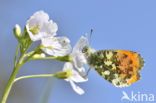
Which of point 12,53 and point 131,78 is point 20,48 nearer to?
point 131,78

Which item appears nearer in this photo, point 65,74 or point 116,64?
point 65,74

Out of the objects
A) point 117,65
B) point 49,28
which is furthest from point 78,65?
point 117,65

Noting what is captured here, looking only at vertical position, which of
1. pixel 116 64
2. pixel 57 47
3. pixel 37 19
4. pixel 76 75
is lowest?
pixel 116 64

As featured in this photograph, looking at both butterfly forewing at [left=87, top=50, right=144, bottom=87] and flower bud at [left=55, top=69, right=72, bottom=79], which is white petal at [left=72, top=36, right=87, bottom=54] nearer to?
flower bud at [left=55, top=69, right=72, bottom=79]

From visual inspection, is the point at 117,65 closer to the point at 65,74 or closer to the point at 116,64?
the point at 116,64

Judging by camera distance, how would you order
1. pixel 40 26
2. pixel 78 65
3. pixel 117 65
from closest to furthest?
1. pixel 78 65
2. pixel 40 26
3. pixel 117 65

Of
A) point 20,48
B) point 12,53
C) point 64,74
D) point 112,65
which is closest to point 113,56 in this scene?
point 112,65

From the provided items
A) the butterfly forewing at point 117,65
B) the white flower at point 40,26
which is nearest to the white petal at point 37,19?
the white flower at point 40,26

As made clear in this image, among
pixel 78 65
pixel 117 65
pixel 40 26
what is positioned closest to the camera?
pixel 78 65
